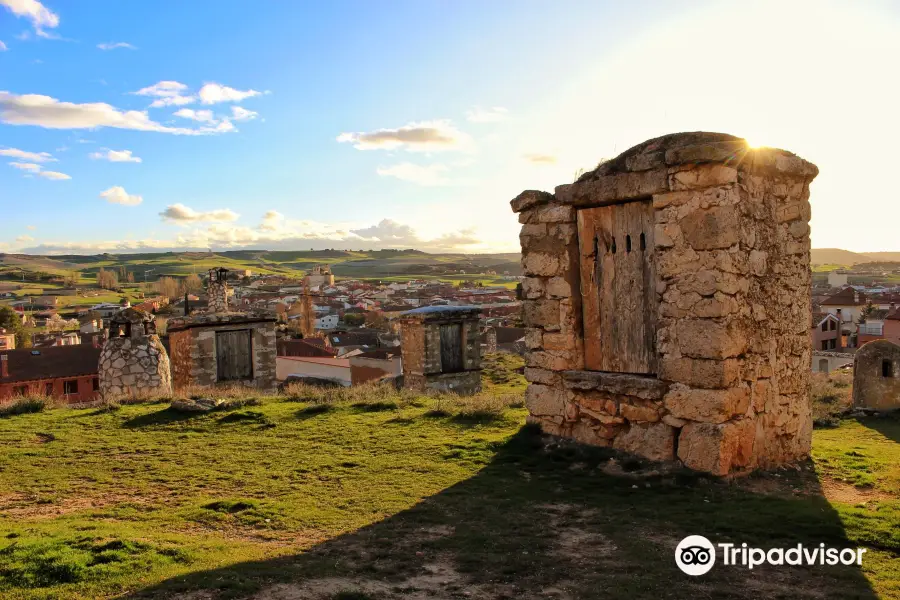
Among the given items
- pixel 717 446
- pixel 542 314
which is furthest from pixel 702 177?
pixel 717 446

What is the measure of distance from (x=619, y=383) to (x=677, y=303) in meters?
1.10

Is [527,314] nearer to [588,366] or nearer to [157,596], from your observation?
[588,366]

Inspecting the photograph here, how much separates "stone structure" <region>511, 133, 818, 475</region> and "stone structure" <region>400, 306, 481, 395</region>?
810cm

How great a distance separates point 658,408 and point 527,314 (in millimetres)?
2008

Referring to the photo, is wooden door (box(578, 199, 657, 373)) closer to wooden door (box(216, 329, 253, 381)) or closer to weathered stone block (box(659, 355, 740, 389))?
weathered stone block (box(659, 355, 740, 389))

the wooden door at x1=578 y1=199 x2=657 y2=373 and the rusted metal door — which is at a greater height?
the wooden door at x1=578 y1=199 x2=657 y2=373

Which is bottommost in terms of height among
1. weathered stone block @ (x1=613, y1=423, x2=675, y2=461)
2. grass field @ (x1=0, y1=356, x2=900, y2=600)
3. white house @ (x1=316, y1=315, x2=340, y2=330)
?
white house @ (x1=316, y1=315, x2=340, y2=330)

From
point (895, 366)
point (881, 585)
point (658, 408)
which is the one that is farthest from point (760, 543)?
point (895, 366)

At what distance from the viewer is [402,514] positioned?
5.97 meters

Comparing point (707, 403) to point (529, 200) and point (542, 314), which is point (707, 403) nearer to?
point (542, 314)

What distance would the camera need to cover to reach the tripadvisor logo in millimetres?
4703

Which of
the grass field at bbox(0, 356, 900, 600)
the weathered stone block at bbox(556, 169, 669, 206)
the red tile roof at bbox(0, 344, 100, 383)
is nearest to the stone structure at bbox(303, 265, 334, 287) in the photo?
the red tile roof at bbox(0, 344, 100, 383)

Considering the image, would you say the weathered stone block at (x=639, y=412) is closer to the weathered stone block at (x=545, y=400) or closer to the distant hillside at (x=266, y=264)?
the weathered stone block at (x=545, y=400)

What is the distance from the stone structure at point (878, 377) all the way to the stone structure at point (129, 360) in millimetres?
13438
